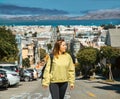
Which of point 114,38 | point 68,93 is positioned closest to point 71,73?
point 68,93

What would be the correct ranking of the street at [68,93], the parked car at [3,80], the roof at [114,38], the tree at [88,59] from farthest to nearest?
the roof at [114,38], the tree at [88,59], the parked car at [3,80], the street at [68,93]

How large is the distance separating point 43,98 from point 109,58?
126ft

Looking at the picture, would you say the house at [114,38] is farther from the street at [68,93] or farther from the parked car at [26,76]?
the street at [68,93]

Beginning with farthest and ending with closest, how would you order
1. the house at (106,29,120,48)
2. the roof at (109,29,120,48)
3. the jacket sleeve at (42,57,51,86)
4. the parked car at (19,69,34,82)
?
the house at (106,29,120,48) → the roof at (109,29,120,48) → the parked car at (19,69,34,82) → the jacket sleeve at (42,57,51,86)

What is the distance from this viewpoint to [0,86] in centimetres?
2953

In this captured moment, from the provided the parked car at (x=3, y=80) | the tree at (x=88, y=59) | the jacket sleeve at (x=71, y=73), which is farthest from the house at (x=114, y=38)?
the jacket sleeve at (x=71, y=73)

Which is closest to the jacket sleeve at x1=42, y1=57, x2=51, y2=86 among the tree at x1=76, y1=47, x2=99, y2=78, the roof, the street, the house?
the street

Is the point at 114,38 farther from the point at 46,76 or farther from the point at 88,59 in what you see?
the point at 46,76

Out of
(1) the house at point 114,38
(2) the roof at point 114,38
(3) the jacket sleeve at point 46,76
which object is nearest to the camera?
(3) the jacket sleeve at point 46,76

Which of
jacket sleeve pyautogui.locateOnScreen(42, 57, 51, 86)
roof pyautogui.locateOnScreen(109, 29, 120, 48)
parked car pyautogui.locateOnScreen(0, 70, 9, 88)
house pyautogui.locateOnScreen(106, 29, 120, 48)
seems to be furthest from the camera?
house pyautogui.locateOnScreen(106, 29, 120, 48)

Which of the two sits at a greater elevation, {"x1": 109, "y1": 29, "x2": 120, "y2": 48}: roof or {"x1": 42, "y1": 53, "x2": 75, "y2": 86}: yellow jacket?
{"x1": 42, "y1": 53, "x2": 75, "y2": 86}: yellow jacket

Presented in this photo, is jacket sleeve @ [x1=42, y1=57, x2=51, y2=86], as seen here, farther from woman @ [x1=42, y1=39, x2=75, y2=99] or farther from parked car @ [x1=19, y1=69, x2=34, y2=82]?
parked car @ [x1=19, y1=69, x2=34, y2=82]

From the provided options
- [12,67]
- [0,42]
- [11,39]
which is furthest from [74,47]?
[12,67]

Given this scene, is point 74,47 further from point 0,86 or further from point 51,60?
point 51,60
